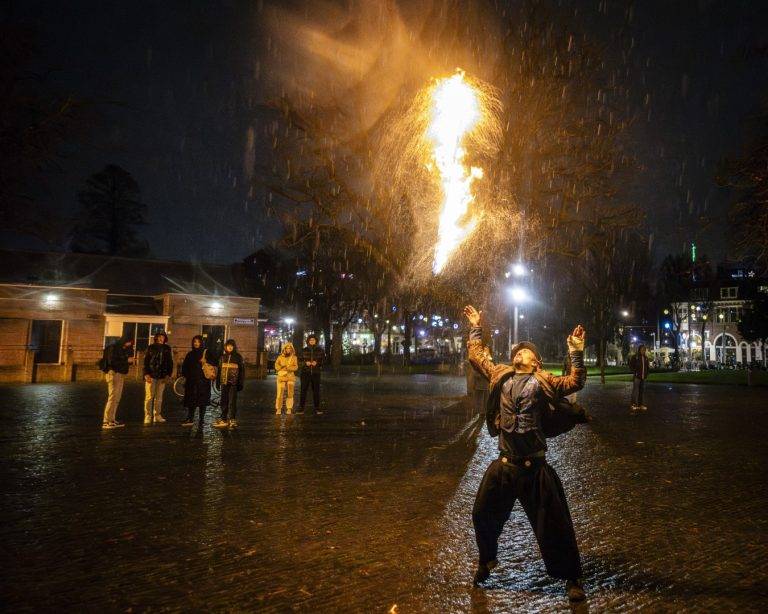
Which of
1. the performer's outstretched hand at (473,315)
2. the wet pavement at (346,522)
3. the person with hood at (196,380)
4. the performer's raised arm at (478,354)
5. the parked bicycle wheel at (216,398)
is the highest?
the performer's outstretched hand at (473,315)

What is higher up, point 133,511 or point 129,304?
point 129,304

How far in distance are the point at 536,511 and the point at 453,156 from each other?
513 inches

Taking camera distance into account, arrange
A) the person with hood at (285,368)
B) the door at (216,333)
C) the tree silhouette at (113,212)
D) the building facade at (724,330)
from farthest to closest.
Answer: the building facade at (724,330) → the tree silhouette at (113,212) → the door at (216,333) → the person with hood at (285,368)

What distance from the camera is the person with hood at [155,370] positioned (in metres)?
12.1

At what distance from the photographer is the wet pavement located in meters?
4.08

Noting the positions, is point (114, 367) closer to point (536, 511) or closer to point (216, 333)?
point (536, 511)

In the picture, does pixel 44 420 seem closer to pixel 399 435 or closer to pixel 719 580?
pixel 399 435

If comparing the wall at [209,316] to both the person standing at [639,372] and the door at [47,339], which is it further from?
the person standing at [639,372]

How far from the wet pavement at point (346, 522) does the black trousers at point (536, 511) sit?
29 cm

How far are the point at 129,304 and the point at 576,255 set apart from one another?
26554 mm

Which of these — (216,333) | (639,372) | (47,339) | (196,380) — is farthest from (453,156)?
(47,339)

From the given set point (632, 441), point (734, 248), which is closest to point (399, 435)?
point (632, 441)

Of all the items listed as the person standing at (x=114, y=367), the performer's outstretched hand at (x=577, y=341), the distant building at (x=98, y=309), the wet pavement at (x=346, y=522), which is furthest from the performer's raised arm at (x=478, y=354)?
the distant building at (x=98, y=309)

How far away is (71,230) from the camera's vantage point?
47.0 ft
